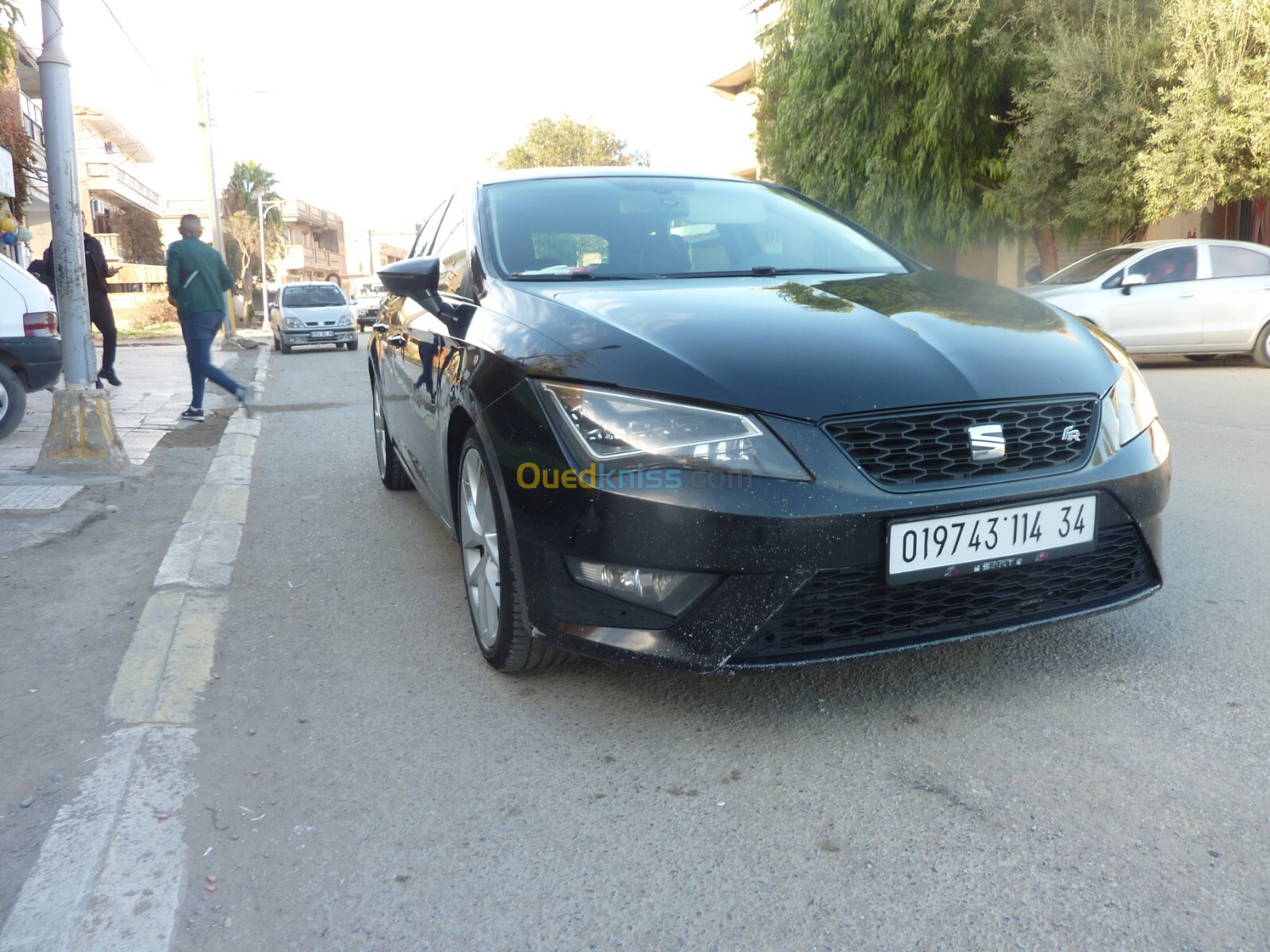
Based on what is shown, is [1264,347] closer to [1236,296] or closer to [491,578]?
[1236,296]

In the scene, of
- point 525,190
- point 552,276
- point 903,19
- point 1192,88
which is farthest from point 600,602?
point 903,19

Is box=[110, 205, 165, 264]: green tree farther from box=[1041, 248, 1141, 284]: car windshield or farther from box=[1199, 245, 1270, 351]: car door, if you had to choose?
box=[1199, 245, 1270, 351]: car door

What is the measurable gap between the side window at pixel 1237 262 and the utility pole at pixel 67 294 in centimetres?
1130

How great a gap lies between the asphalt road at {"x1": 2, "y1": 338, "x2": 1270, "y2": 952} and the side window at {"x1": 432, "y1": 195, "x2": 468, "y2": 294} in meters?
1.18

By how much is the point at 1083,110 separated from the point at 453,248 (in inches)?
531

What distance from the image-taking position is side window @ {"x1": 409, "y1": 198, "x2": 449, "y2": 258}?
4904 millimetres

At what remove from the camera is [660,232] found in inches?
153

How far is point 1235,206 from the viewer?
18906 mm

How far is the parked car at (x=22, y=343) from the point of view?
784cm

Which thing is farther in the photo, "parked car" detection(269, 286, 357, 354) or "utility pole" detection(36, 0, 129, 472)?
"parked car" detection(269, 286, 357, 354)

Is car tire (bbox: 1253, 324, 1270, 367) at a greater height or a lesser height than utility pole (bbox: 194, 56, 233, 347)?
lesser

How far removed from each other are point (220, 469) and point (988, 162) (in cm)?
1456

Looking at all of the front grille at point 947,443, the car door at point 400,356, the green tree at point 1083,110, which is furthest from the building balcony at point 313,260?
the front grille at point 947,443

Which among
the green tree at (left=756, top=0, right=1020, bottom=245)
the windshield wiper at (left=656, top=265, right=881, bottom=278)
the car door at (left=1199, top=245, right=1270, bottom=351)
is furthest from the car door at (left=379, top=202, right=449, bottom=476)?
the green tree at (left=756, top=0, right=1020, bottom=245)
